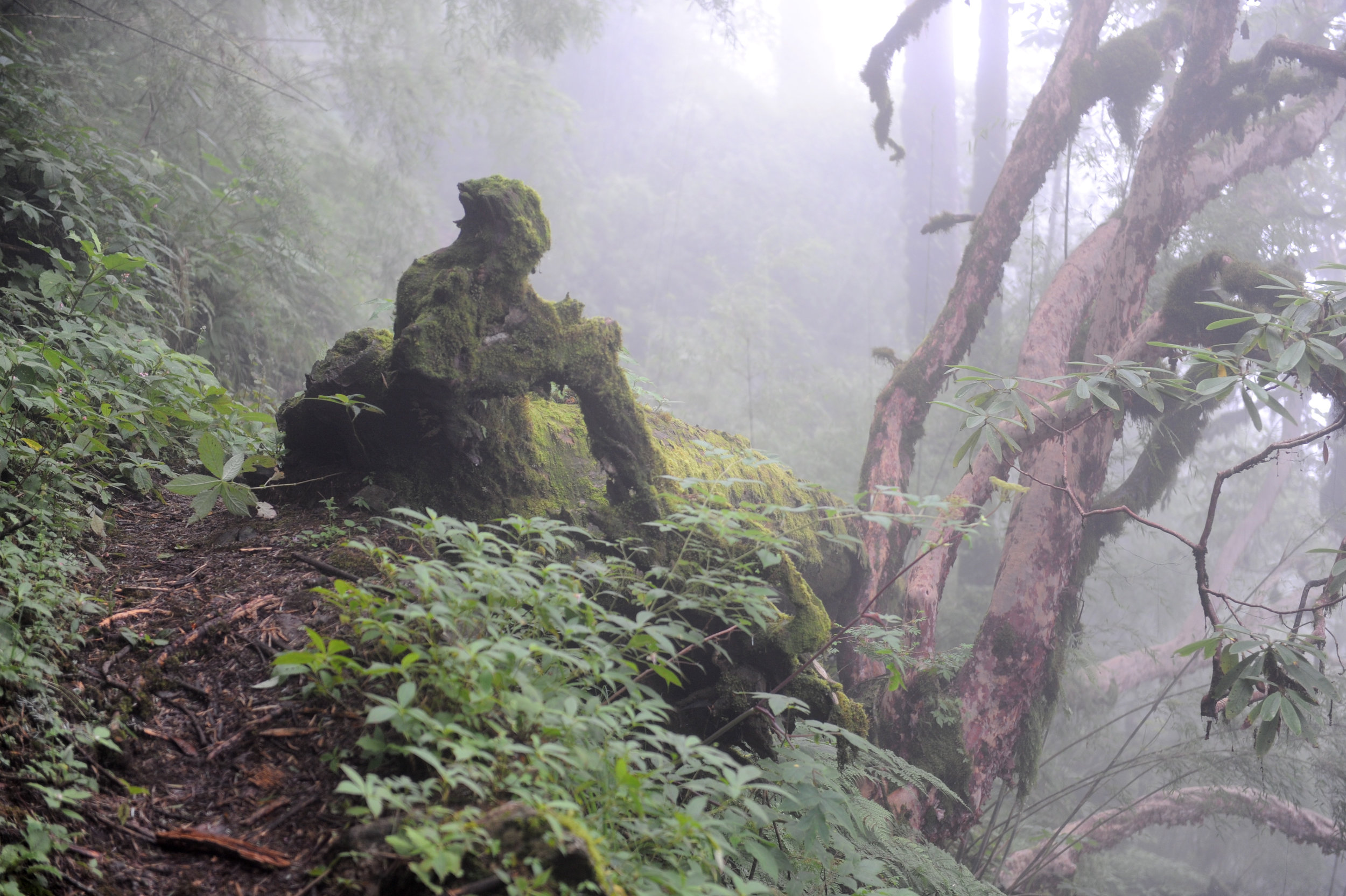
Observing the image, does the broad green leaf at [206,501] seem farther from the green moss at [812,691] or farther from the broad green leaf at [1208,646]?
the broad green leaf at [1208,646]

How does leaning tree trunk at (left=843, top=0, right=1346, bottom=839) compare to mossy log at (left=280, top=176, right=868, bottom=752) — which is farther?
leaning tree trunk at (left=843, top=0, right=1346, bottom=839)

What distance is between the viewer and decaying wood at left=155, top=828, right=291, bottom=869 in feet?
4.18

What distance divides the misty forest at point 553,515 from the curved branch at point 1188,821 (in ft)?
0.23

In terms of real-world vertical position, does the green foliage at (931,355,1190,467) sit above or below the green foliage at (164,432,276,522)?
above

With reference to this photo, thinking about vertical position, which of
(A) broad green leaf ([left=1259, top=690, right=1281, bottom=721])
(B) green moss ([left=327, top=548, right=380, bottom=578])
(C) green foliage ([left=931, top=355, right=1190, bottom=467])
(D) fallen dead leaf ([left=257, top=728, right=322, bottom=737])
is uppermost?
(C) green foliage ([left=931, top=355, right=1190, bottom=467])

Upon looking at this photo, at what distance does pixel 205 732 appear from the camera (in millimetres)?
1565

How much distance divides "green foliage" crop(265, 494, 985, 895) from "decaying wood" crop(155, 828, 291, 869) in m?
0.17

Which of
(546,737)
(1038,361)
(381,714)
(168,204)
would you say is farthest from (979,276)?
(168,204)

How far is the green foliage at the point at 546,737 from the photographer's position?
3.99ft

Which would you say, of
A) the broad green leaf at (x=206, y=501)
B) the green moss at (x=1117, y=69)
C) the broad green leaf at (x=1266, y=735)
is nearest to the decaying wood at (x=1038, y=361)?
the green moss at (x=1117, y=69)

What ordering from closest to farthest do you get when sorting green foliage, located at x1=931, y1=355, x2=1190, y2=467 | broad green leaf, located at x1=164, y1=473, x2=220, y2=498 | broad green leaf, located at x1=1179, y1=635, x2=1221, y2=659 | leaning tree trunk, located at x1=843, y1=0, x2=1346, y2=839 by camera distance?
broad green leaf, located at x1=164, y1=473, x2=220, y2=498 < broad green leaf, located at x1=1179, y1=635, x2=1221, y2=659 < green foliage, located at x1=931, y1=355, x2=1190, y2=467 < leaning tree trunk, located at x1=843, y1=0, x2=1346, y2=839

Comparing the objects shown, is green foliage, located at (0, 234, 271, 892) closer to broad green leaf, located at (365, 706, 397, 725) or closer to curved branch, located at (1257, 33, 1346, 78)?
broad green leaf, located at (365, 706, 397, 725)

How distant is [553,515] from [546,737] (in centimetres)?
157

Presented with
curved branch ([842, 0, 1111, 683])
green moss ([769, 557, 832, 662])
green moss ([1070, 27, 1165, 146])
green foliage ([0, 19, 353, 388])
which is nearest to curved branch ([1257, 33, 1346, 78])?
green moss ([1070, 27, 1165, 146])
